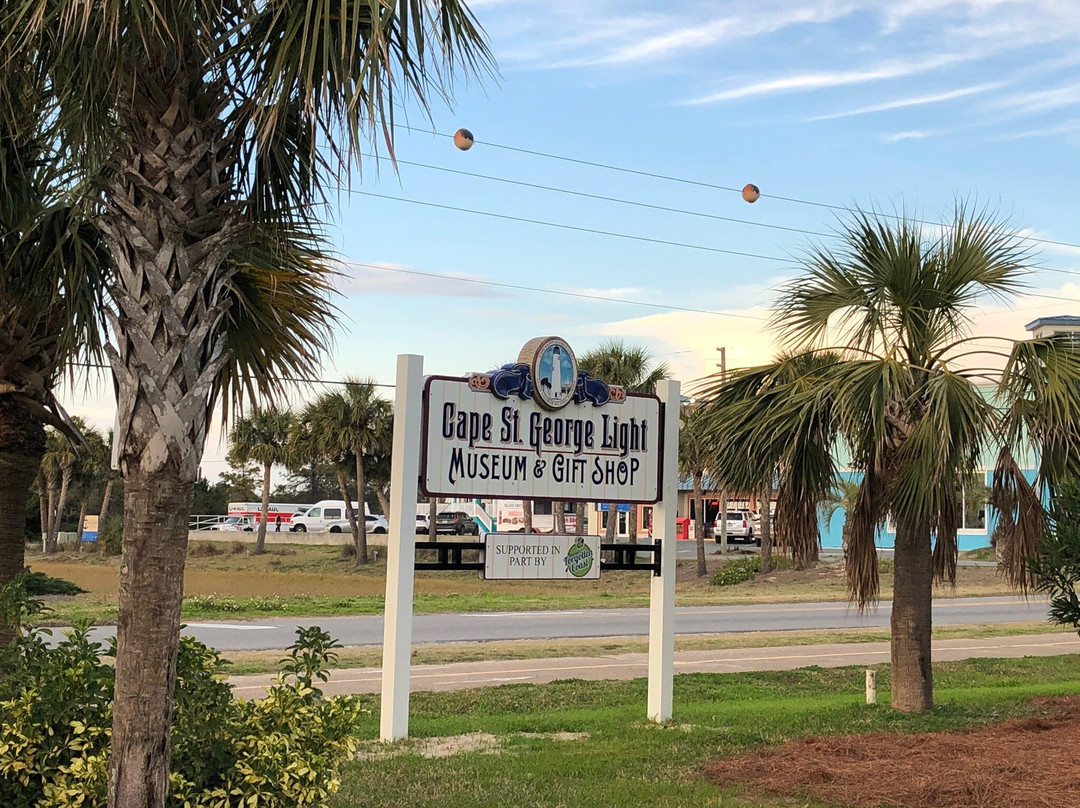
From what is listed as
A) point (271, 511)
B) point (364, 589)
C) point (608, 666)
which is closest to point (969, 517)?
point (364, 589)

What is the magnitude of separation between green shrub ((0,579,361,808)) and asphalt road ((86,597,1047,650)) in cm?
1272

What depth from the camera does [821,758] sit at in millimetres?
8531

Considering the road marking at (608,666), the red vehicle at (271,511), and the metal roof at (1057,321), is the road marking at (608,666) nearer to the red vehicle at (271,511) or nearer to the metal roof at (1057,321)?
the metal roof at (1057,321)

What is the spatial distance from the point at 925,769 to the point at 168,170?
6.06 metres

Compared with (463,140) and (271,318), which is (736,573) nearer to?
(463,140)

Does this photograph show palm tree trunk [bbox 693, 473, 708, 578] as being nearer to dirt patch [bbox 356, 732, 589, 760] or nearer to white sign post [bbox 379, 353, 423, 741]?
dirt patch [bbox 356, 732, 589, 760]

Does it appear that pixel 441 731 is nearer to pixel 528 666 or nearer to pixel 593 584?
pixel 528 666

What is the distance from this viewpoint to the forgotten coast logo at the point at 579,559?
Result: 11008mm

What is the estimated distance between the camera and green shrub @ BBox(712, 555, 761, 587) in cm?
3931

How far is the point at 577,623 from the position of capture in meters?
24.7

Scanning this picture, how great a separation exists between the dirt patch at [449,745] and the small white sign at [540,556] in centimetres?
137

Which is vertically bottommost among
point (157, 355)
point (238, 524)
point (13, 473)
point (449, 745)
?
point (449, 745)

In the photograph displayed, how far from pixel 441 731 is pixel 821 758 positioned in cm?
339

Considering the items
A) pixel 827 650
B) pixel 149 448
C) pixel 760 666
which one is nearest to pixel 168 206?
pixel 149 448
